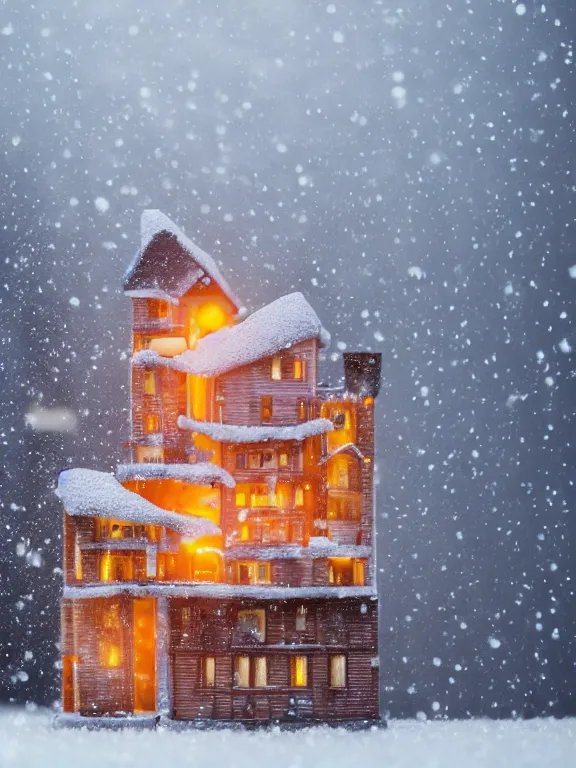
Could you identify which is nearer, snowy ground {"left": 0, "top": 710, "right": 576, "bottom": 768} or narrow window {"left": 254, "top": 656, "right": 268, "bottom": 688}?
snowy ground {"left": 0, "top": 710, "right": 576, "bottom": 768}

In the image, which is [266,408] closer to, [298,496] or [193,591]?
[298,496]

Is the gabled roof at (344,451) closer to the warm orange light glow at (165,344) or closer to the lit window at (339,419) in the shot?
the lit window at (339,419)

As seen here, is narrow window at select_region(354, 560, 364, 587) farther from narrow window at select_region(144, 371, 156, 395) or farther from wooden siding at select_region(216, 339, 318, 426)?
narrow window at select_region(144, 371, 156, 395)

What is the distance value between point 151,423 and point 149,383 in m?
0.46

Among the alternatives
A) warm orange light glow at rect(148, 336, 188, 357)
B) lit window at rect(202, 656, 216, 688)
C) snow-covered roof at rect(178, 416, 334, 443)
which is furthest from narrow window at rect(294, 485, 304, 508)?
warm orange light glow at rect(148, 336, 188, 357)

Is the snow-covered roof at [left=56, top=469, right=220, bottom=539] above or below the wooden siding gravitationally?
below

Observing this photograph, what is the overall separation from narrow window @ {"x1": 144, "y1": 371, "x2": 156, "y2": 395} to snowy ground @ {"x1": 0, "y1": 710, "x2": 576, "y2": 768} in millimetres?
3720

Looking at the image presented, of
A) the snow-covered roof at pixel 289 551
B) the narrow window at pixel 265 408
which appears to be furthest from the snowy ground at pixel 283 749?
the narrow window at pixel 265 408

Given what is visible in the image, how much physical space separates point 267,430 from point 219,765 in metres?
3.50

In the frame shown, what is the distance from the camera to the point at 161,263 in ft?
33.7

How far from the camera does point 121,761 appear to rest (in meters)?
9.15

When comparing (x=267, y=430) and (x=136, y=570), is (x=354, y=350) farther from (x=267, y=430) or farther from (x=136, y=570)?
(x=136, y=570)

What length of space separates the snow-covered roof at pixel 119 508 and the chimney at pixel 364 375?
2.28 meters

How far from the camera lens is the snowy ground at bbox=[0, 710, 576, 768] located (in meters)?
9.23
